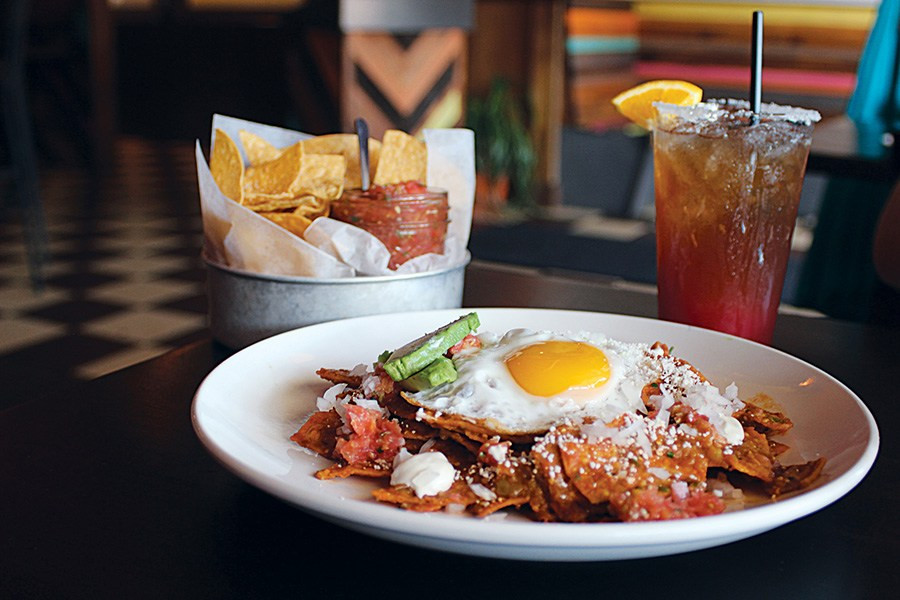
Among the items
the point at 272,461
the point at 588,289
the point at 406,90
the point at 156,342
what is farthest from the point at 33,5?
the point at 272,461

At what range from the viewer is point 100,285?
14.0 ft

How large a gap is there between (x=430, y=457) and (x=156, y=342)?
2993 millimetres

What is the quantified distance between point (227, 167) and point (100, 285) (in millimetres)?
3334

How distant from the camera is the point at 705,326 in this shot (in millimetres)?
1130

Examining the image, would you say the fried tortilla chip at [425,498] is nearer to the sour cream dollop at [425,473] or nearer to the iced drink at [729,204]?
the sour cream dollop at [425,473]

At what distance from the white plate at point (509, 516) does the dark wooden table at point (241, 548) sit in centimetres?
5

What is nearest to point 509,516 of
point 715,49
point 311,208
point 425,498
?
point 425,498

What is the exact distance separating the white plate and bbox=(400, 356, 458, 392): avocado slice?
0.31ft

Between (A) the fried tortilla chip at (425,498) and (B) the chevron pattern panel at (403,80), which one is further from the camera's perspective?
(B) the chevron pattern panel at (403,80)

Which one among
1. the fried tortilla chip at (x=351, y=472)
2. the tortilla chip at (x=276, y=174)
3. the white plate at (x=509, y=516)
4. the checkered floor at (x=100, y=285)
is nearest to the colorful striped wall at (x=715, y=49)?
the checkered floor at (x=100, y=285)

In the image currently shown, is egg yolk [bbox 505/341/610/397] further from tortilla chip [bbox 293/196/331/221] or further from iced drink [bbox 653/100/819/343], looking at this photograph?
tortilla chip [bbox 293/196/331/221]

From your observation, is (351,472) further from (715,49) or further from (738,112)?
(715,49)

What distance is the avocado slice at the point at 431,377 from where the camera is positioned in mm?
758

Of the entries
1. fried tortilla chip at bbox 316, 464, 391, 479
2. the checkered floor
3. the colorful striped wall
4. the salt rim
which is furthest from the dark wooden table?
the colorful striped wall
